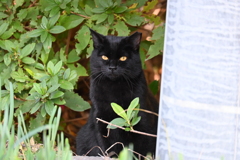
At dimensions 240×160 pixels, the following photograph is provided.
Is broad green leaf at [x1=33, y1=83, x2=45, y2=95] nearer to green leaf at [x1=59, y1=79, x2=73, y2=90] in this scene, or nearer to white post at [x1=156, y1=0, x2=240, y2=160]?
green leaf at [x1=59, y1=79, x2=73, y2=90]

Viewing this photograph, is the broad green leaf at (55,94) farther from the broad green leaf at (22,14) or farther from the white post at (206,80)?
the white post at (206,80)

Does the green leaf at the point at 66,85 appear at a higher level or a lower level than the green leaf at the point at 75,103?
higher

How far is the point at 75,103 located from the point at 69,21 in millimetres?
658

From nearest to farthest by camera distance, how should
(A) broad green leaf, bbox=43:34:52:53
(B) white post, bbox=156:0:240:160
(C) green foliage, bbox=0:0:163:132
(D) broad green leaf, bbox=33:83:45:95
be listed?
(B) white post, bbox=156:0:240:160 → (D) broad green leaf, bbox=33:83:45:95 → (C) green foliage, bbox=0:0:163:132 → (A) broad green leaf, bbox=43:34:52:53

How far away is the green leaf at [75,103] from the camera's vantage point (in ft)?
9.53

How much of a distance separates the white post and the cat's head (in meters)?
1.08

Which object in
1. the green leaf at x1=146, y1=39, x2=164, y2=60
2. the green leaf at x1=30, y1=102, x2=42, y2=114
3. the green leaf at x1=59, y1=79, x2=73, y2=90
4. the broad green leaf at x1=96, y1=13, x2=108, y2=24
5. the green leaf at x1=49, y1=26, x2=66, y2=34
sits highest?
the broad green leaf at x1=96, y1=13, x2=108, y2=24

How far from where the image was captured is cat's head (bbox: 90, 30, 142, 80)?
2.55 meters

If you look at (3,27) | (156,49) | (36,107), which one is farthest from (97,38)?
(3,27)

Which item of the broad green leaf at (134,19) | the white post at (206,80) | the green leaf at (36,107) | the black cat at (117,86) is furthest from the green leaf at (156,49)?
the white post at (206,80)

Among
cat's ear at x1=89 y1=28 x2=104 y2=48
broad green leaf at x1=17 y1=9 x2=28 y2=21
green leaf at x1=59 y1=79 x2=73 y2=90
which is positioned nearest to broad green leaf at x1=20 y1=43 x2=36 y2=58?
broad green leaf at x1=17 y1=9 x2=28 y2=21

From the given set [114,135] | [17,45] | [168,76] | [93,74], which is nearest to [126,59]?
[93,74]

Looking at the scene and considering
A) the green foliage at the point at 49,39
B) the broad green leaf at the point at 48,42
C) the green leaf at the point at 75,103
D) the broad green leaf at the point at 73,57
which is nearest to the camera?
the green foliage at the point at 49,39

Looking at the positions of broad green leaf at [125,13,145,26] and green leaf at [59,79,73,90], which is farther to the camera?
broad green leaf at [125,13,145,26]
